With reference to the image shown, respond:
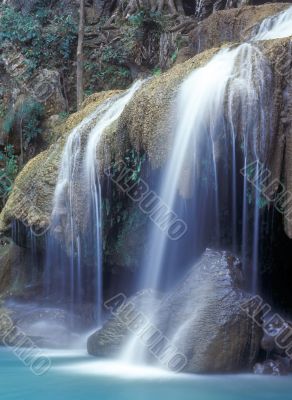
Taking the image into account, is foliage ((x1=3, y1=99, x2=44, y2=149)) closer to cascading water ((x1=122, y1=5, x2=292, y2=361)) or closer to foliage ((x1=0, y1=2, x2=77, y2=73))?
foliage ((x1=0, y1=2, x2=77, y2=73))

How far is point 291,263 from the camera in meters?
7.64

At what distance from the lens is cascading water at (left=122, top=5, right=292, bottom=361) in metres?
6.23

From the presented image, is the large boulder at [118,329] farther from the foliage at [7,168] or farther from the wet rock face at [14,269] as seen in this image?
the foliage at [7,168]

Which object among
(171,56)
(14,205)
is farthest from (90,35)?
(14,205)

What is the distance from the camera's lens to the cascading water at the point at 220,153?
245 inches

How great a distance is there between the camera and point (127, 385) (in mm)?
5145

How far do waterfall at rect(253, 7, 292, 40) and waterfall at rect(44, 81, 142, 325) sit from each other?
2728mm

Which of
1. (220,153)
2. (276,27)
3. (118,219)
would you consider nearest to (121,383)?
(220,153)

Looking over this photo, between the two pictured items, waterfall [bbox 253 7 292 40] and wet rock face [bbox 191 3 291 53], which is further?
wet rock face [bbox 191 3 291 53]

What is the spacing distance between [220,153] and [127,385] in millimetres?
2803

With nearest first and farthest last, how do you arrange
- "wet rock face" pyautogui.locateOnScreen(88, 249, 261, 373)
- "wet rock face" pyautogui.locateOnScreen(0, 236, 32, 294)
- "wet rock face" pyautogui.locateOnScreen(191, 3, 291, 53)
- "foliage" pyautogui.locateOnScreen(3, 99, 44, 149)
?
"wet rock face" pyautogui.locateOnScreen(88, 249, 261, 373), "wet rock face" pyautogui.locateOnScreen(0, 236, 32, 294), "wet rock face" pyautogui.locateOnScreen(191, 3, 291, 53), "foliage" pyautogui.locateOnScreen(3, 99, 44, 149)

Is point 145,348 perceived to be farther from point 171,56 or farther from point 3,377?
point 171,56

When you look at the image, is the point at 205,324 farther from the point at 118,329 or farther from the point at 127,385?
the point at 118,329

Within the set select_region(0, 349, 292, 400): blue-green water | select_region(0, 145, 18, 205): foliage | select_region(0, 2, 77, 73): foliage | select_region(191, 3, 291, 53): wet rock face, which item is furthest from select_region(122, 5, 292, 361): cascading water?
select_region(0, 2, 77, 73): foliage
